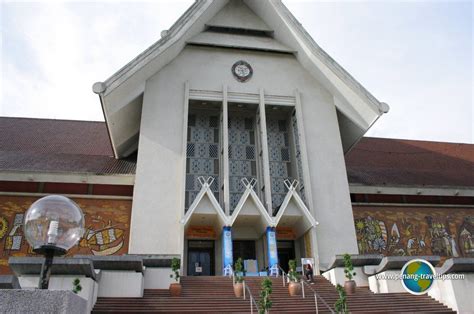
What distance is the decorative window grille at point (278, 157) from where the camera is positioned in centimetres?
1405

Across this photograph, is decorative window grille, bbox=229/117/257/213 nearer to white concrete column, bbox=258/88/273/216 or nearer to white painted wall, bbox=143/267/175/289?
white concrete column, bbox=258/88/273/216

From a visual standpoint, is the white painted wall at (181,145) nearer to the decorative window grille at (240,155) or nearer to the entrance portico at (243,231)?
the entrance portico at (243,231)

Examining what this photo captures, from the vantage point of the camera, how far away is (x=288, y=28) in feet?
48.7

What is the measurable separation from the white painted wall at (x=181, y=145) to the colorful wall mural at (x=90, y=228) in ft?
4.68

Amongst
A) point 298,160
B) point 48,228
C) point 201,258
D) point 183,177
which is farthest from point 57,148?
point 48,228

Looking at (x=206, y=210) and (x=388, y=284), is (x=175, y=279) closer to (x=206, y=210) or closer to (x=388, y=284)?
(x=206, y=210)

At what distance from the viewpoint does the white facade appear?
12.5m

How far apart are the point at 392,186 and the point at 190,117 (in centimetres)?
815

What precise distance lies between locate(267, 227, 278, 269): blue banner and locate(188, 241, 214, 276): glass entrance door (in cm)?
225

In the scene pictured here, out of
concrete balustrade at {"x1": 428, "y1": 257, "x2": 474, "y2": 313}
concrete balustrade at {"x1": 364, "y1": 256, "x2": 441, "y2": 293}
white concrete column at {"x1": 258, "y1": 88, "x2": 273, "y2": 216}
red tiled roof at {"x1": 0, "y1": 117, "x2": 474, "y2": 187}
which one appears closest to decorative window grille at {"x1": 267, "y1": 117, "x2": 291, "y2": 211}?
white concrete column at {"x1": 258, "y1": 88, "x2": 273, "y2": 216}

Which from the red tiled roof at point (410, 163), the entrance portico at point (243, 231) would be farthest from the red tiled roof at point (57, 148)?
the red tiled roof at point (410, 163)

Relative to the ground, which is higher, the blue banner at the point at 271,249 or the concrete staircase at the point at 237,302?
the blue banner at the point at 271,249

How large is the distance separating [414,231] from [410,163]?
→ 4.89m

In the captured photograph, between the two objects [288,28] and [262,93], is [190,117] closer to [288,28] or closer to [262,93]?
[262,93]
